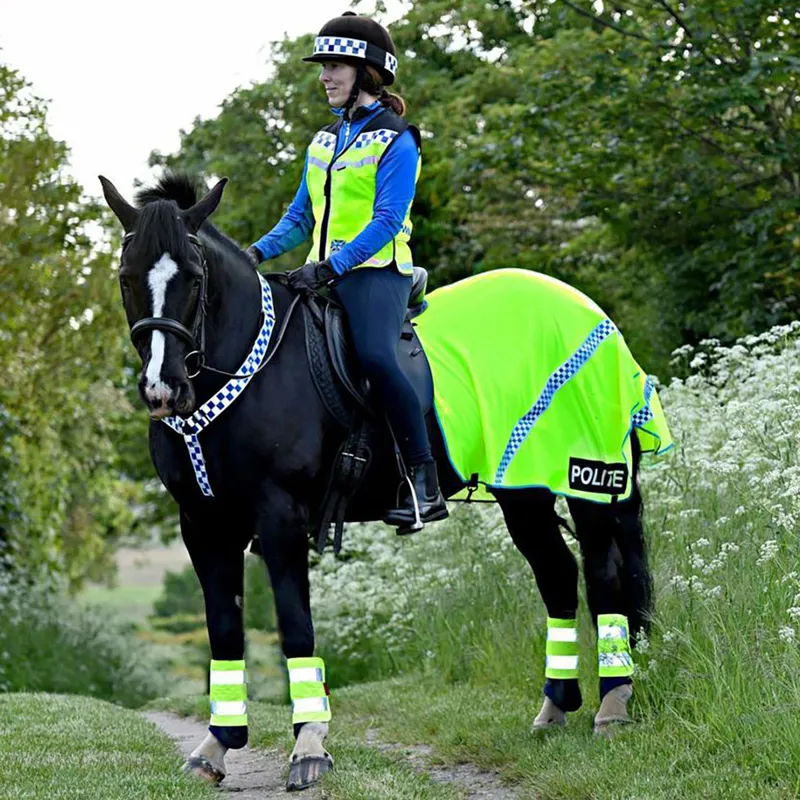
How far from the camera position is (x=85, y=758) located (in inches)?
269

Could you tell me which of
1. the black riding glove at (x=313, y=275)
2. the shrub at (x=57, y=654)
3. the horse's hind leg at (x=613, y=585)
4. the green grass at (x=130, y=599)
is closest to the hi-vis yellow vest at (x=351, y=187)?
the black riding glove at (x=313, y=275)

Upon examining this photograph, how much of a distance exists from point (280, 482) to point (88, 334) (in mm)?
12886

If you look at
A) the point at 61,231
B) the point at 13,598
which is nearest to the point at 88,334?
the point at 61,231

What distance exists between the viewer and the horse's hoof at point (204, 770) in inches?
251

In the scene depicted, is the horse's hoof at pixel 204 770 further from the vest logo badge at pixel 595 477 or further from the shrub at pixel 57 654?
the shrub at pixel 57 654

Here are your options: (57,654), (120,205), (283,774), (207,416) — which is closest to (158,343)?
(207,416)

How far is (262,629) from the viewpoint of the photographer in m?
21.1

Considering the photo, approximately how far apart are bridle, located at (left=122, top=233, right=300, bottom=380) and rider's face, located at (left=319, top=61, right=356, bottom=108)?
43.3 inches

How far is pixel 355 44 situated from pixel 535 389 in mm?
1972

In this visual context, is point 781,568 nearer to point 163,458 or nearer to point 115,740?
point 163,458

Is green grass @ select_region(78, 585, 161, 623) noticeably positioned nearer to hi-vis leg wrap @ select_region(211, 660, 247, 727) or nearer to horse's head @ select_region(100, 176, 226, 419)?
hi-vis leg wrap @ select_region(211, 660, 247, 727)

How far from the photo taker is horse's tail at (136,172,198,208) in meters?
6.27

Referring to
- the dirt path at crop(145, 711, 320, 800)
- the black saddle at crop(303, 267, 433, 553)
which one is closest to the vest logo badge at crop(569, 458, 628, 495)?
the black saddle at crop(303, 267, 433, 553)

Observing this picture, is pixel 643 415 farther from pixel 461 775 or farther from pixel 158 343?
pixel 158 343
